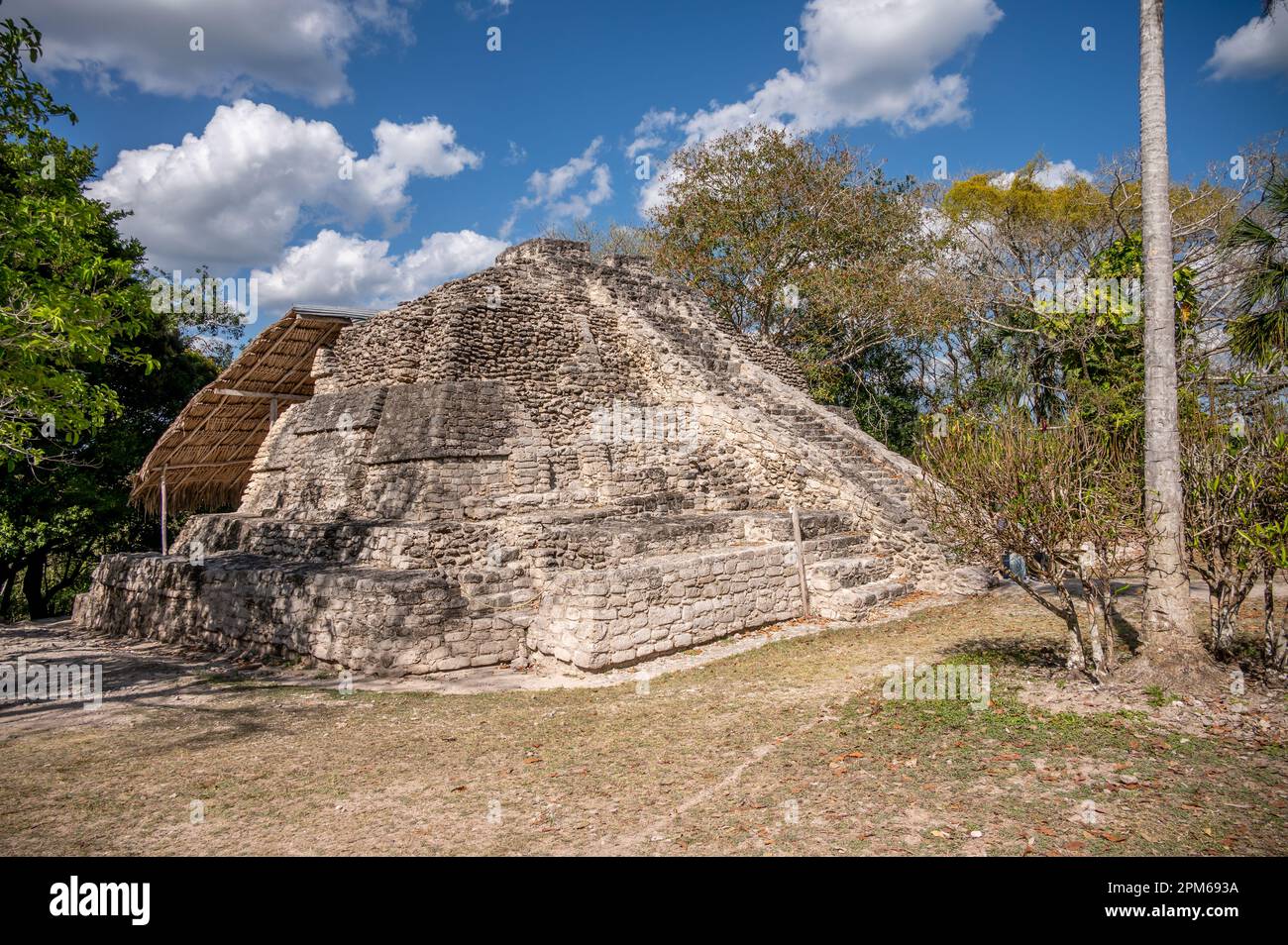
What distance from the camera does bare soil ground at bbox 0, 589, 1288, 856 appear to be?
4.36 metres

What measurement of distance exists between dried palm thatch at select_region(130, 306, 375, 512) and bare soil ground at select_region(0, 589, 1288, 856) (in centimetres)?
874

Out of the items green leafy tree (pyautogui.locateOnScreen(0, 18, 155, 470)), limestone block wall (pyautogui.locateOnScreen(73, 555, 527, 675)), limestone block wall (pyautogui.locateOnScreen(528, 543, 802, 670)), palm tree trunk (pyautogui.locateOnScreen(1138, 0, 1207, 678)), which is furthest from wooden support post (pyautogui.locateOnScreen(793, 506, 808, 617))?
green leafy tree (pyautogui.locateOnScreen(0, 18, 155, 470))

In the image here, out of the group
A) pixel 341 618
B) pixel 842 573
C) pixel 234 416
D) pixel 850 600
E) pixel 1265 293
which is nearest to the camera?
pixel 1265 293

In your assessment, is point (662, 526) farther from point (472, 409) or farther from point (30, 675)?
point (30, 675)

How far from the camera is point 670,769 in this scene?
561cm

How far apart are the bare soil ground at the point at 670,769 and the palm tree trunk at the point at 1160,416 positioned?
0.54 m

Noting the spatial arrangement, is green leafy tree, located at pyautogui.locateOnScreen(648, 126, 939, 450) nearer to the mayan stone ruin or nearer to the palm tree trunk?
the mayan stone ruin

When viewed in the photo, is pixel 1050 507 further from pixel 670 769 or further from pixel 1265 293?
pixel 1265 293

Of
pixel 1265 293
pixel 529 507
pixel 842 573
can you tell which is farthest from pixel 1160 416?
pixel 529 507

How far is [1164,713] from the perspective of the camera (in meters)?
5.74

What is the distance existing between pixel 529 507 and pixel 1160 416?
843cm

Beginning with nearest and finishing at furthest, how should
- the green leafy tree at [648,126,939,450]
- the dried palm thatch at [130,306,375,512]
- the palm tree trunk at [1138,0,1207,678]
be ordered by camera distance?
the palm tree trunk at [1138,0,1207,678]
the dried palm thatch at [130,306,375,512]
the green leafy tree at [648,126,939,450]

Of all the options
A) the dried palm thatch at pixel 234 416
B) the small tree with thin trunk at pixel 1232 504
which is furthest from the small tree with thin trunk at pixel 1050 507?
the dried palm thatch at pixel 234 416

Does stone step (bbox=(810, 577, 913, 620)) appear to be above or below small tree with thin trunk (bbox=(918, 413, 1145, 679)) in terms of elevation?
below
